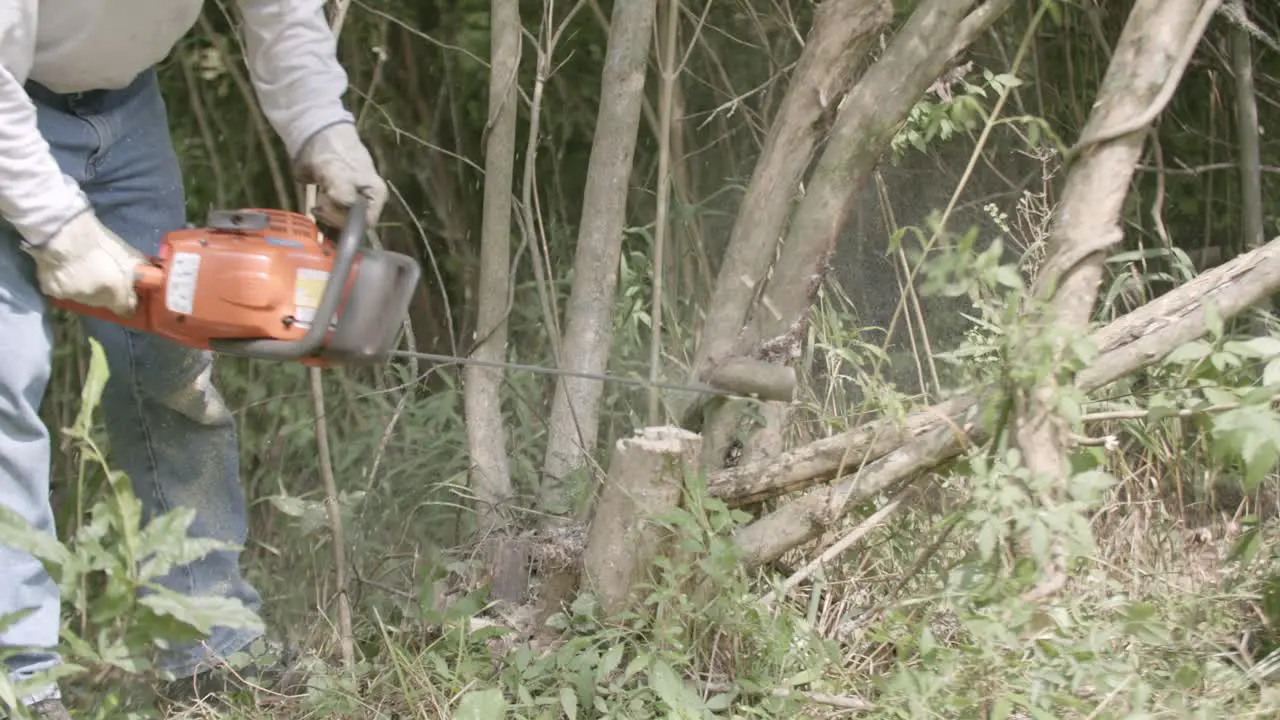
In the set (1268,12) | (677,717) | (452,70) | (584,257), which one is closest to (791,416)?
(584,257)

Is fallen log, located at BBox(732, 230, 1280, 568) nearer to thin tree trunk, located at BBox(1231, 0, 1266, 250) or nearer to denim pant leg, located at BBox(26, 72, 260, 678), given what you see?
denim pant leg, located at BBox(26, 72, 260, 678)

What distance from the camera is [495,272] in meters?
3.28

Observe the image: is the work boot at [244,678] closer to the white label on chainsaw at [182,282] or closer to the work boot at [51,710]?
the work boot at [51,710]

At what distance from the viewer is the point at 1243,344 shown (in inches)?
85.7

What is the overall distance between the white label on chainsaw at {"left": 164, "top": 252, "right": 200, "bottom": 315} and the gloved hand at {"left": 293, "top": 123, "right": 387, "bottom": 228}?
39 centimetres

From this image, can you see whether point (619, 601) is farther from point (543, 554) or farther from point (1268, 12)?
point (1268, 12)

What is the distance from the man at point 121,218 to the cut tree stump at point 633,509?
0.73 m

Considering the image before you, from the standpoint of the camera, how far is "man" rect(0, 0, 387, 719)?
226 cm

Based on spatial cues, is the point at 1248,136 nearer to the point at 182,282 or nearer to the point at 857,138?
the point at 857,138

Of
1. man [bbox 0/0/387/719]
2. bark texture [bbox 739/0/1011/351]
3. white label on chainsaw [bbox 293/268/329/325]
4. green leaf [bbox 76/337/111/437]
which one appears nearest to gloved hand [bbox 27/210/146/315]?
man [bbox 0/0/387/719]

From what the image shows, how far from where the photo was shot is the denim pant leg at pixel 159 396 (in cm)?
268

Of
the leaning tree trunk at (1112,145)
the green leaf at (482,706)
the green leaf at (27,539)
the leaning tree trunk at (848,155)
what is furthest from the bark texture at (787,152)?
the green leaf at (27,539)

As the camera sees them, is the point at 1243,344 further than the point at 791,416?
No

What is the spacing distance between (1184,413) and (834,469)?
27.8 inches
